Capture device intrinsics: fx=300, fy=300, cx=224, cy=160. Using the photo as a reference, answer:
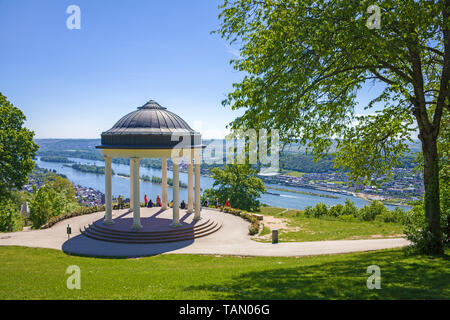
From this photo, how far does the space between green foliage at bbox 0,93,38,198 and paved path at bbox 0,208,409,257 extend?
456cm

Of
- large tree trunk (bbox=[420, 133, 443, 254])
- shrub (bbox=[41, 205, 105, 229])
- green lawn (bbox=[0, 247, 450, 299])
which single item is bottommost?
shrub (bbox=[41, 205, 105, 229])

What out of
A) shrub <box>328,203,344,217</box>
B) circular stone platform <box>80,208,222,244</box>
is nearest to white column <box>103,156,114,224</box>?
circular stone platform <box>80,208,222,244</box>

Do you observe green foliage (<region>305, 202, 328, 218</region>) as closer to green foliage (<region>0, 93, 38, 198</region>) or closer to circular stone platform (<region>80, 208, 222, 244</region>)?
circular stone platform (<region>80, 208, 222, 244</region>)

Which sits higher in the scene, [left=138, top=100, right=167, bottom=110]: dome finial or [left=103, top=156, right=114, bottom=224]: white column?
[left=138, top=100, right=167, bottom=110]: dome finial

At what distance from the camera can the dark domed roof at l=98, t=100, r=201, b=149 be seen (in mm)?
19984

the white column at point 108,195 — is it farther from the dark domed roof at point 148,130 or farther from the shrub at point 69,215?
the shrub at point 69,215

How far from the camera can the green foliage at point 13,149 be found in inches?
907

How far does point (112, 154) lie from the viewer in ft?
69.6

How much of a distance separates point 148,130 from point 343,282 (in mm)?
15658

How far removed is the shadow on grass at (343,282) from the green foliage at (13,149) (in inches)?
850

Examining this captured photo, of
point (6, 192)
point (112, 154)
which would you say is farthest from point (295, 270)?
point (6, 192)

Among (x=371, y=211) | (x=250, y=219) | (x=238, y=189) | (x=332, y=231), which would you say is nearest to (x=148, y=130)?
(x=250, y=219)

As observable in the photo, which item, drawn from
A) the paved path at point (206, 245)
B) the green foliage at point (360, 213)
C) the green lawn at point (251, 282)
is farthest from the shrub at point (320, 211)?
the green lawn at point (251, 282)
